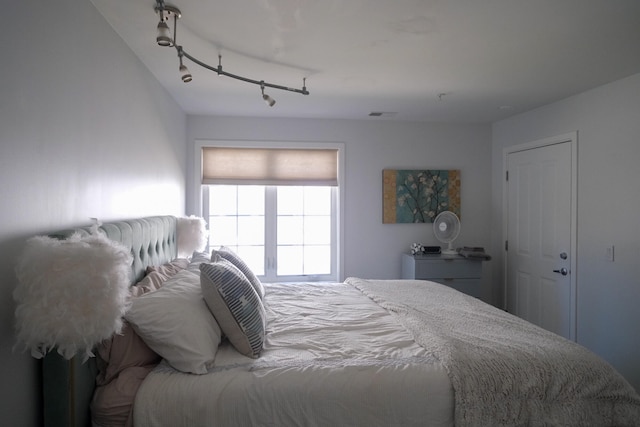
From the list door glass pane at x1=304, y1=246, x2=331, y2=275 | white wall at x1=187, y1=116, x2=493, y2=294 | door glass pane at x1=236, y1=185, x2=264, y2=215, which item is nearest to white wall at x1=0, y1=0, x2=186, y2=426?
door glass pane at x1=236, y1=185, x2=264, y2=215

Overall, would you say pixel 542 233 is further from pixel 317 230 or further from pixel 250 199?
pixel 250 199

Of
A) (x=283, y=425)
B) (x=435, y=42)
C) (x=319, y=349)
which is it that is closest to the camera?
(x=283, y=425)

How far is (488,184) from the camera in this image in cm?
417

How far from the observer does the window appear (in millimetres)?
3895

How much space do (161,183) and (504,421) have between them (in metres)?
2.64

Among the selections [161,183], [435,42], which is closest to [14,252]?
[161,183]

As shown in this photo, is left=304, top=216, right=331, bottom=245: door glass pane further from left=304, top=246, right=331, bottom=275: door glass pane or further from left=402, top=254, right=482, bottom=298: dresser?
left=402, top=254, right=482, bottom=298: dresser

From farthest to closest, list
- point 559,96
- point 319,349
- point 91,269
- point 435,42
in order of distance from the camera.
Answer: point 559,96, point 435,42, point 319,349, point 91,269

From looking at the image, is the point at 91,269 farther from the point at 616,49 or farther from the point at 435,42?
the point at 616,49

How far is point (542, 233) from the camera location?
343cm

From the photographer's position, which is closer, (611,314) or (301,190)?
(611,314)

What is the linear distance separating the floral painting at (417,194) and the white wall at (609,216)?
46.7 inches

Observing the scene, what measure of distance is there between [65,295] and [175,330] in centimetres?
46

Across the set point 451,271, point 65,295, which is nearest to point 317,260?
point 451,271
